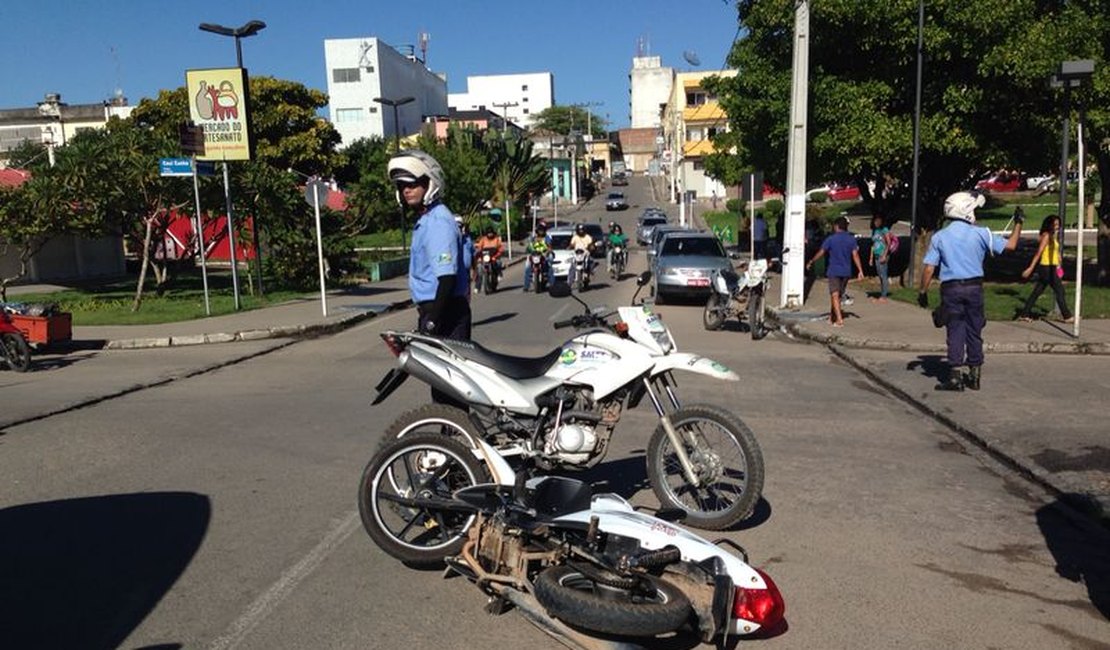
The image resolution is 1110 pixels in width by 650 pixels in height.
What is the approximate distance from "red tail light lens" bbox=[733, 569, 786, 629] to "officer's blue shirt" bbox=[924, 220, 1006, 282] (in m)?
6.19

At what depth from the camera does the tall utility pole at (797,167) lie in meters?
16.8

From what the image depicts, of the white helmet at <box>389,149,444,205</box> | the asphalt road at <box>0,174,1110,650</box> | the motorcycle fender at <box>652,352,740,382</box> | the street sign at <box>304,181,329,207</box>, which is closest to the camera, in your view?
the asphalt road at <box>0,174,1110,650</box>

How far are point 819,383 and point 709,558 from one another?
273 inches

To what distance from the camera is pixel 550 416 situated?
17.2 feet

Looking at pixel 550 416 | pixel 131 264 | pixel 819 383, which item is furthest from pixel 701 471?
pixel 131 264

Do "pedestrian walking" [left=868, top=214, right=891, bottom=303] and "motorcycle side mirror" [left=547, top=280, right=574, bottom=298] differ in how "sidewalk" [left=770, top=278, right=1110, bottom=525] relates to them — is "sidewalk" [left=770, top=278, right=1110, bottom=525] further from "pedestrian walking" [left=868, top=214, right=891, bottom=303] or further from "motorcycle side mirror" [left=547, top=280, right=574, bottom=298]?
"motorcycle side mirror" [left=547, top=280, right=574, bottom=298]

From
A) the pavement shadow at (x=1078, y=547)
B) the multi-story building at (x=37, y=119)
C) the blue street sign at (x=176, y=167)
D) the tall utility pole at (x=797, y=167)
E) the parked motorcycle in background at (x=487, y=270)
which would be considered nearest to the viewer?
the pavement shadow at (x=1078, y=547)

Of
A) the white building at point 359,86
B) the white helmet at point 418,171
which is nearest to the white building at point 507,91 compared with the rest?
the white building at point 359,86

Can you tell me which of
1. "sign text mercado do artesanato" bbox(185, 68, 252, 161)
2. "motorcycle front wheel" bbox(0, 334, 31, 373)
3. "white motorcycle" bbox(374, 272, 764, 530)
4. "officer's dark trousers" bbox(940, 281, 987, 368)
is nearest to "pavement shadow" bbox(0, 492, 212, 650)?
"white motorcycle" bbox(374, 272, 764, 530)

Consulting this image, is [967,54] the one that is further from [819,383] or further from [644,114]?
[644,114]

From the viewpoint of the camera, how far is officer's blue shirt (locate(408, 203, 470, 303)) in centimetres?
591

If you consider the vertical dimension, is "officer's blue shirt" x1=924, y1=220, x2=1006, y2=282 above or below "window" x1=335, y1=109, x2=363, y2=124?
below

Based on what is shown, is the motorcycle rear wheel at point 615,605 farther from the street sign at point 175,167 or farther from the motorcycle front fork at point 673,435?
the street sign at point 175,167

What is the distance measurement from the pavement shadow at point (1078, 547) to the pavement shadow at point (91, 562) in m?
4.64
